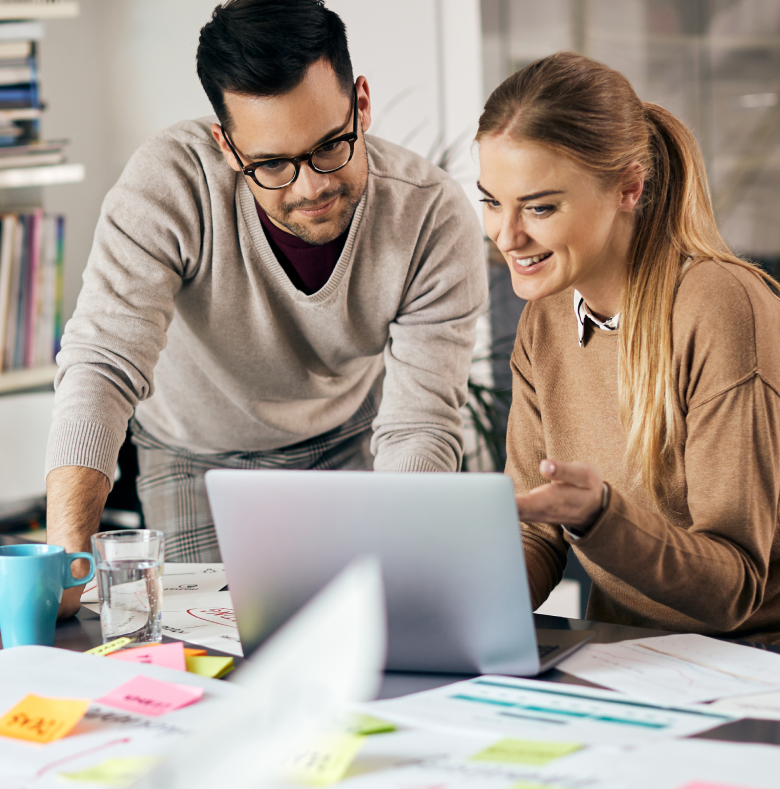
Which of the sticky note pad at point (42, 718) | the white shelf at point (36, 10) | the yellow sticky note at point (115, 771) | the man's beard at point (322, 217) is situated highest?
the white shelf at point (36, 10)

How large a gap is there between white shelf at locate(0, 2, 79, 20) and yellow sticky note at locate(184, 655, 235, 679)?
7.22ft

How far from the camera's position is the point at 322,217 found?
1487mm

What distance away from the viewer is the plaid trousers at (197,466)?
184 cm

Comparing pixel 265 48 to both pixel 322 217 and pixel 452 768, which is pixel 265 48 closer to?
pixel 322 217

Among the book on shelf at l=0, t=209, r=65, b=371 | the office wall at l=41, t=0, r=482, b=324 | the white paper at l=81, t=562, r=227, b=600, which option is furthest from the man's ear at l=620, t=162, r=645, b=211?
the book on shelf at l=0, t=209, r=65, b=371

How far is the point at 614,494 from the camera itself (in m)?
0.89

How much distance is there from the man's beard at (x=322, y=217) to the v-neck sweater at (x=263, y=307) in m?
0.07

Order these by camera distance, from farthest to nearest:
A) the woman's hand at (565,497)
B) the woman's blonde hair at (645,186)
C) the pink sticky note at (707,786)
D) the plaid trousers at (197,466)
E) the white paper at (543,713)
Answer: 1. the plaid trousers at (197,466)
2. the woman's blonde hair at (645,186)
3. the woman's hand at (565,497)
4. the white paper at (543,713)
5. the pink sticky note at (707,786)

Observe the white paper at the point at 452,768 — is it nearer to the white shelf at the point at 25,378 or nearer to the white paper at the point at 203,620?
the white paper at the point at 203,620

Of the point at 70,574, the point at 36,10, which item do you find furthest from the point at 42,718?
the point at 36,10

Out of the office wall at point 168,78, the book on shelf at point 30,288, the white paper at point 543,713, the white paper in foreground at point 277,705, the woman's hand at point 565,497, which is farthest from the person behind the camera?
the office wall at point 168,78

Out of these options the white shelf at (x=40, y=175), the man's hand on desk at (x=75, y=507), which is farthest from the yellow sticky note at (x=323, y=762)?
the white shelf at (x=40, y=175)

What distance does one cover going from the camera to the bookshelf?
2.43 metres

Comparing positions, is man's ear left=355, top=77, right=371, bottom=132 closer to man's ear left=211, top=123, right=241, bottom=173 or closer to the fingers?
man's ear left=211, top=123, right=241, bottom=173
